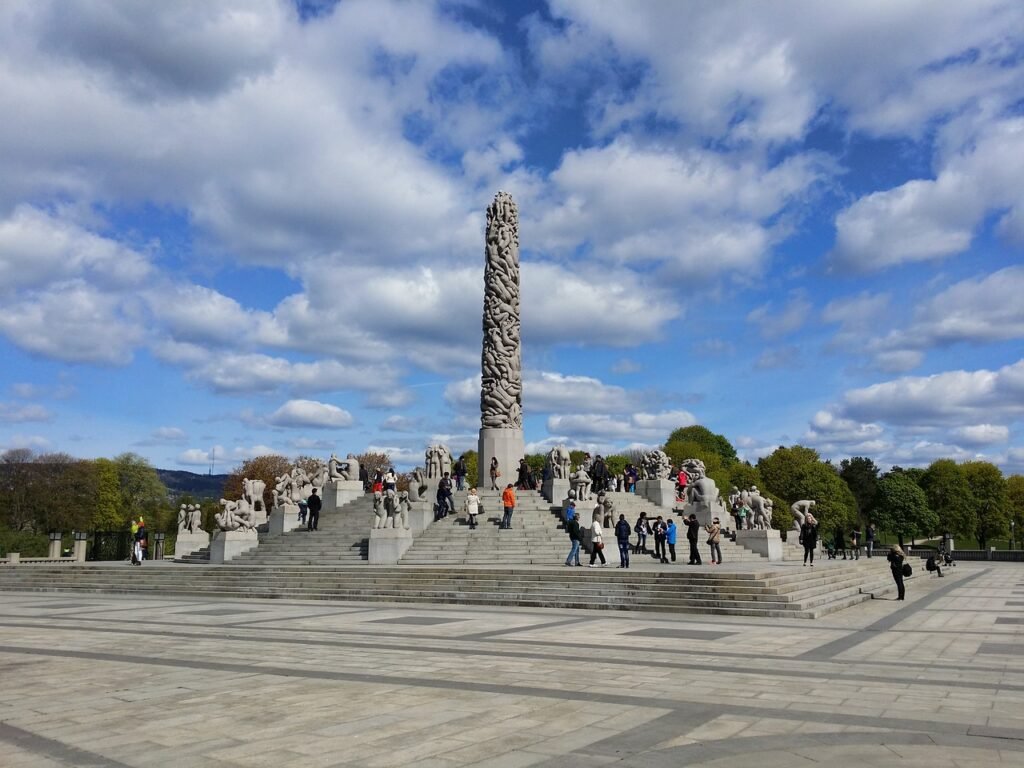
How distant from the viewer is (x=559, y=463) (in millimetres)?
31891

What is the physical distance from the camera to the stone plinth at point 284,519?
32.1 meters

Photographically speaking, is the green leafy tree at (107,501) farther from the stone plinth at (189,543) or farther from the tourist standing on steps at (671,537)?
the tourist standing on steps at (671,537)

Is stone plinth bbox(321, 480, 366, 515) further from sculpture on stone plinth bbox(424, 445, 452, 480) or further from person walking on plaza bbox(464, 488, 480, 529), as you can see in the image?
person walking on plaza bbox(464, 488, 480, 529)

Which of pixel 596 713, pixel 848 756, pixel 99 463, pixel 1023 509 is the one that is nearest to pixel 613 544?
pixel 596 713

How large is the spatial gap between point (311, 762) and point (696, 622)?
10927mm

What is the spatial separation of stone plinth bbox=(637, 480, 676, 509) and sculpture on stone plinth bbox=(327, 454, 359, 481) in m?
12.8

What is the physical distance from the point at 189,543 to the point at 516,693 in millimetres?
30274

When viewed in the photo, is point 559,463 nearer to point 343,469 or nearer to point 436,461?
point 436,461

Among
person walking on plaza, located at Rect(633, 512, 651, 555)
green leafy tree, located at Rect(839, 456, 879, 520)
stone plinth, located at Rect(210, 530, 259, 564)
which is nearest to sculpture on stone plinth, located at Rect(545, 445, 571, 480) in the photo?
person walking on plaza, located at Rect(633, 512, 651, 555)

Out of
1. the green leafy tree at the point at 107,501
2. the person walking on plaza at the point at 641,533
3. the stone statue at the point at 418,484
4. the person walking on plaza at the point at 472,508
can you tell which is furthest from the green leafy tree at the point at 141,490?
the person walking on plaza at the point at 641,533

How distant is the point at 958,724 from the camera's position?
23.3 ft

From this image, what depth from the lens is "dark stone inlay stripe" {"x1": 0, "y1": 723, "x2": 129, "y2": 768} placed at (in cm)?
613

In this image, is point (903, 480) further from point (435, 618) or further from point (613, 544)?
point (435, 618)

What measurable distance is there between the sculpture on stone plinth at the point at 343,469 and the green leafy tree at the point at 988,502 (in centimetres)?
6238
